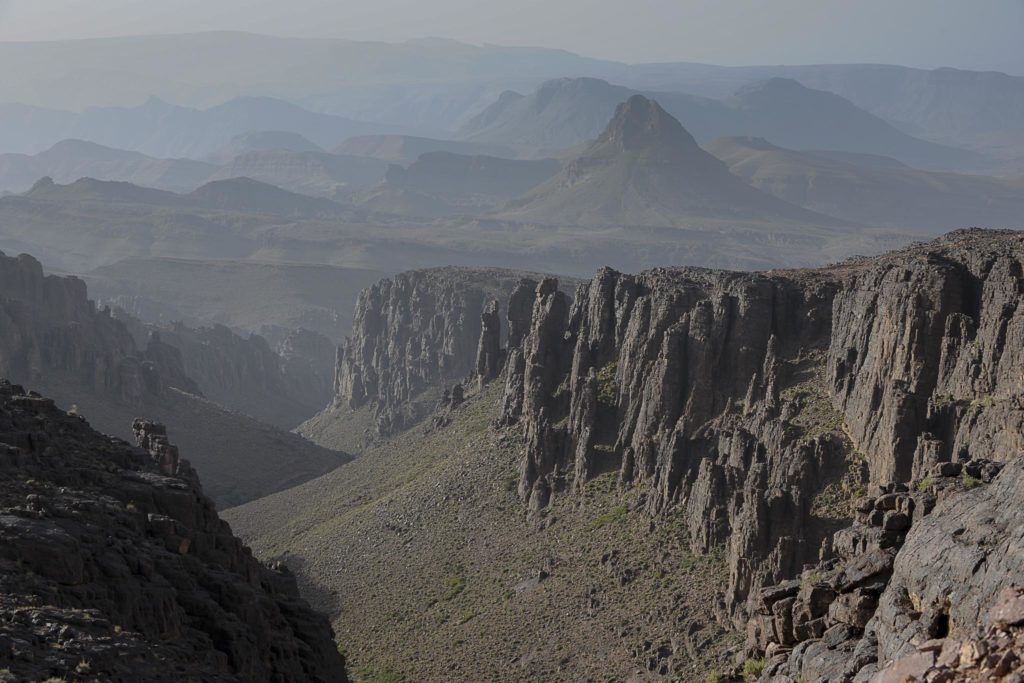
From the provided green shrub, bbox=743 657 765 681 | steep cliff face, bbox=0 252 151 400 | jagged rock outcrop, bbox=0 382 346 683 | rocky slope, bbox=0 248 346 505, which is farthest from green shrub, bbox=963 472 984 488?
steep cliff face, bbox=0 252 151 400

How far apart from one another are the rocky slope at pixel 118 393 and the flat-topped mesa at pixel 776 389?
42700 millimetres

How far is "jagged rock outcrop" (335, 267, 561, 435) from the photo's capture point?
508ft

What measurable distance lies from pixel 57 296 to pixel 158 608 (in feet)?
331

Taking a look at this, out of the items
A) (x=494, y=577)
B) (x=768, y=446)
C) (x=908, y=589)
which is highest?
(x=908, y=589)

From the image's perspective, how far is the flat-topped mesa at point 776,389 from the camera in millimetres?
53156

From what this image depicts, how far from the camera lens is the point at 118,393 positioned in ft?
400

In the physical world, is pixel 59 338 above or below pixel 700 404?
below

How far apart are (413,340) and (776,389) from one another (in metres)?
103

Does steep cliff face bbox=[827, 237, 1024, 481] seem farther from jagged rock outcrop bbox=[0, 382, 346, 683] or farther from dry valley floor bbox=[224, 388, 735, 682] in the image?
jagged rock outcrop bbox=[0, 382, 346, 683]

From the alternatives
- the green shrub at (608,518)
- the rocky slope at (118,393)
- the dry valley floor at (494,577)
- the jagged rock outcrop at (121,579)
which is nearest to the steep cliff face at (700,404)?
the green shrub at (608,518)

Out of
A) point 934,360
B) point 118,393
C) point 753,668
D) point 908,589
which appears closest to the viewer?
point 908,589

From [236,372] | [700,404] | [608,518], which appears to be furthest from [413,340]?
[700,404]

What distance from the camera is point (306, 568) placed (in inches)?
3292

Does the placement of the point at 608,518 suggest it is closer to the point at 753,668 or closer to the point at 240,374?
the point at 753,668
